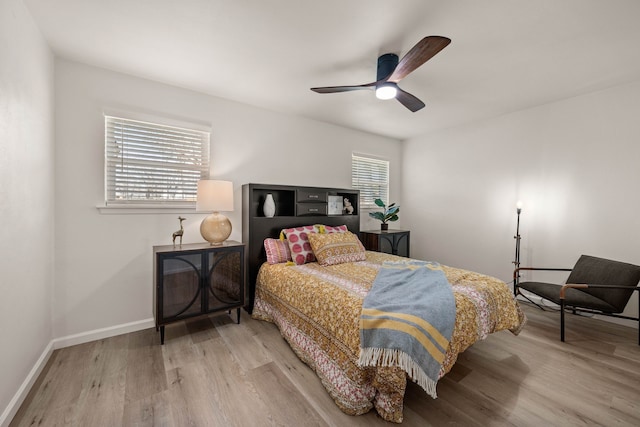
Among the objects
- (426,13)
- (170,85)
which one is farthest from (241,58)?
(426,13)

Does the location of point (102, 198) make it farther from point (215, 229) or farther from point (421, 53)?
point (421, 53)

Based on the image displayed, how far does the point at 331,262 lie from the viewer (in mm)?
2869

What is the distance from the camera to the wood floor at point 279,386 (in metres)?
1.57

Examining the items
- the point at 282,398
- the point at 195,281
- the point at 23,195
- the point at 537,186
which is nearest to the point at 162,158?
the point at 23,195

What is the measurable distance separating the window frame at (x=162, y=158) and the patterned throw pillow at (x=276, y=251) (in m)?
0.95

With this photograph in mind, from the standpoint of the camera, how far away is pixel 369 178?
4742 millimetres

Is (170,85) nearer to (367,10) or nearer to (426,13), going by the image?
Answer: (367,10)

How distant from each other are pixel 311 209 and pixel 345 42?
203 centimetres

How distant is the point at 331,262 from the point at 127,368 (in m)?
1.95

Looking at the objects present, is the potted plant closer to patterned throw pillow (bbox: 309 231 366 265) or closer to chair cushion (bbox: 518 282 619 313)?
patterned throw pillow (bbox: 309 231 366 265)

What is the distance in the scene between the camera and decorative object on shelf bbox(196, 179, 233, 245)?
264cm

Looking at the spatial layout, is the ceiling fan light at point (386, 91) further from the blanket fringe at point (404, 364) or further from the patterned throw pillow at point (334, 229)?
the blanket fringe at point (404, 364)

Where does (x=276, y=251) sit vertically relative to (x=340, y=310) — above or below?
above

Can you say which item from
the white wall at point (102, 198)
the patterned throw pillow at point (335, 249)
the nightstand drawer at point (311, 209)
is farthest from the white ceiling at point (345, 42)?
the patterned throw pillow at point (335, 249)
